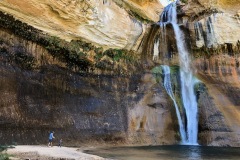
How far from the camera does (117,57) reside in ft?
86.3

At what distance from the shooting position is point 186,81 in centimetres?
2756

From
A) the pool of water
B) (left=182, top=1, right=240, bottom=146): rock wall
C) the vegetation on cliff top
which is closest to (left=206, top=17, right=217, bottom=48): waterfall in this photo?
(left=182, top=1, right=240, bottom=146): rock wall

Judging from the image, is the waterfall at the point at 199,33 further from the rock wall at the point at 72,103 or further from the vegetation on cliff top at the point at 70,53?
the vegetation on cliff top at the point at 70,53

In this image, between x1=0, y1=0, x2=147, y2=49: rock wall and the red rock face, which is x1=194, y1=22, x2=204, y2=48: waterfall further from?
x1=0, y1=0, x2=147, y2=49: rock wall

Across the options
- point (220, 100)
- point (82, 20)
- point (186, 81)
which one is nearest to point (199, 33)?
point (186, 81)

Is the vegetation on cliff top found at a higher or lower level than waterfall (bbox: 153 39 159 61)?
lower

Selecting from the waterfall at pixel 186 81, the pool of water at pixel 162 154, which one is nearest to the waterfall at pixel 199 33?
the waterfall at pixel 186 81

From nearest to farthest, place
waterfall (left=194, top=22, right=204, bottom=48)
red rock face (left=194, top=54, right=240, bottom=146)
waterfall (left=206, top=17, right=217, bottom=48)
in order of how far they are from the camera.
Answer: red rock face (left=194, top=54, right=240, bottom=146)
waterfall (left=206, top=17, right=217, bottom=48)
waterfall (left=194, top=22, right=204, bottom=48)

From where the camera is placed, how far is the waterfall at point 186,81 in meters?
25.1

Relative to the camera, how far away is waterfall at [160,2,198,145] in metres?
25.1

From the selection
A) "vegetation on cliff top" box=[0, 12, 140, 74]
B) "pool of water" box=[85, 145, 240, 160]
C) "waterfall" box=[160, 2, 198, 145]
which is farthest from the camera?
"waterfall" box=[160, 2, 198, 145]

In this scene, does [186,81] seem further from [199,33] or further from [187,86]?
[199,33]

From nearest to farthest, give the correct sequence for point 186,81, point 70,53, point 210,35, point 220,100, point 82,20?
1. point 70,53
2. point 82,20
3. point 220,100
4. point 186,81
5. point 210,35

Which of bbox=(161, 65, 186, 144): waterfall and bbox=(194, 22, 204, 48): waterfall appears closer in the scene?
bbox=(161, 65, 186, 144): waterfall
